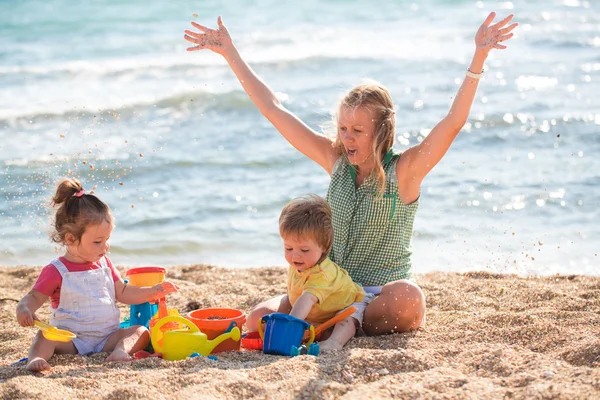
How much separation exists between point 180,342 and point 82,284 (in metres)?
0.60

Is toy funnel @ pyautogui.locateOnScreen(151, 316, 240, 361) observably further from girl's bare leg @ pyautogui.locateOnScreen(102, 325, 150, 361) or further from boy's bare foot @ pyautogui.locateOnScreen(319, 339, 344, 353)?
boy's bare foot @ pyautogui.locateOnScreen(319, 339, 344, 353)

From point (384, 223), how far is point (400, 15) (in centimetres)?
1816

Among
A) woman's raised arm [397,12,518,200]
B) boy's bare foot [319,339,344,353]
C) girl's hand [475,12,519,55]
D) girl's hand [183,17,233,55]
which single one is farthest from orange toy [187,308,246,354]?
girl's hand [475,12,519,55]

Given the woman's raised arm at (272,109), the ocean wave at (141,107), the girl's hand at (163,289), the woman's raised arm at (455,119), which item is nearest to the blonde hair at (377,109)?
the woman's raised arm at (455,119)

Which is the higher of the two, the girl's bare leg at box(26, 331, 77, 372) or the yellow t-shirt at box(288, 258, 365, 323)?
the yellow t-shirt at box(288, 258, 365, 323)

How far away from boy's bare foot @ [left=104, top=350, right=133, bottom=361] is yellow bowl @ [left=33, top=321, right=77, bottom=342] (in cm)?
21

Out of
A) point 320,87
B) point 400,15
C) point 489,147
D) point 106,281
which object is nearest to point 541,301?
point 106,281

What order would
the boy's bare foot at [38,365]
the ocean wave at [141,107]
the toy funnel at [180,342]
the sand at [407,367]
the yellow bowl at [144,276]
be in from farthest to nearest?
the ocean wave at [141,107], the yellow bowl at [144,276], the toy funnel at [180,342], the boy's bare foot at [38,365], the sand at [407,367]

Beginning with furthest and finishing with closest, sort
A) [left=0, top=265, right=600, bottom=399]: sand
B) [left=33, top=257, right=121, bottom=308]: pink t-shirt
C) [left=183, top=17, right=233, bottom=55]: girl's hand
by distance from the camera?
[left=183, top=17, right=233, bottom=55]: girl's hand → [left=33, top=257, right=121, bottom=308]: pink t-shirt → [left=0, top=265, right=600, bottom=399]: sand

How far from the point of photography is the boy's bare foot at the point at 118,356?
3.80 meters

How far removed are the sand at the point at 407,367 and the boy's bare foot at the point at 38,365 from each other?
4 centimetres

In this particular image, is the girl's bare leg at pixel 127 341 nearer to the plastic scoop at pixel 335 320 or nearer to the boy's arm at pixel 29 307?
the boy's arm at pixel 29 307

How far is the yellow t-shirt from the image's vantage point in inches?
160

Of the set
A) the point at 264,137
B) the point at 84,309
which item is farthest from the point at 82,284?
the point at 264,137
